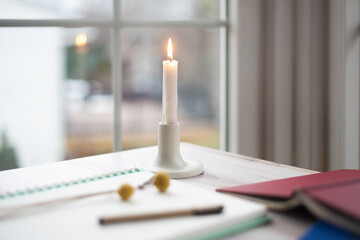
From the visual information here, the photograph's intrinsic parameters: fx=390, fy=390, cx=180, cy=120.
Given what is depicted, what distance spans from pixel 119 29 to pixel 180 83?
1.38 feet

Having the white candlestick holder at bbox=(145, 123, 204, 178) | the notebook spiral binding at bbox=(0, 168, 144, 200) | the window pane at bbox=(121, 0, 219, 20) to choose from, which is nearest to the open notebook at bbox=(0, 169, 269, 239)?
the notebook spiral binding at bbox=(0, 168, 144, 200)

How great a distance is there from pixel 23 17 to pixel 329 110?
4.70 feet

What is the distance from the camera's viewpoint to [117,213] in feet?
1.78

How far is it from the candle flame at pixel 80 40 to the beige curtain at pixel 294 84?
2.30ft

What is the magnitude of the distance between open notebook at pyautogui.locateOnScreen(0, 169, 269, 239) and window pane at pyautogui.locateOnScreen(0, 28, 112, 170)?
1.06m

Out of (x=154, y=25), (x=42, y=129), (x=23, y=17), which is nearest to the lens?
(x=23, y=17)

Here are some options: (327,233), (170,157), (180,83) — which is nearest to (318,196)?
(327,233)

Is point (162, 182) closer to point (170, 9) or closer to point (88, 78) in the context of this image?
point (88, 78)

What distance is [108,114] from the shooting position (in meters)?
1.79

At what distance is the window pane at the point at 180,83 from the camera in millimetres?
1817

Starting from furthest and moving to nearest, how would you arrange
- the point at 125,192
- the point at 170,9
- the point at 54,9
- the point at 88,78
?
the point at 170,9 < the point at 88,78 < the point at 54,9 < the point at 125,192

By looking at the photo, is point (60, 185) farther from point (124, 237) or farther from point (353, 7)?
point (353, 7)

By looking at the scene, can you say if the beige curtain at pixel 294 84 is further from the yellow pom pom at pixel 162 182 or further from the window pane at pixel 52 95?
the yellow pom pom at pixel 162 182

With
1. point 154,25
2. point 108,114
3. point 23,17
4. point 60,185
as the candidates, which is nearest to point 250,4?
point 154,25
